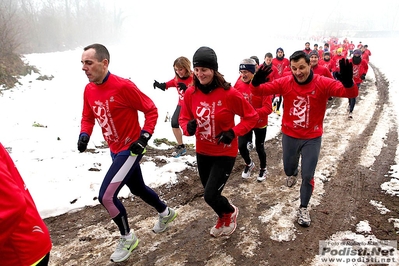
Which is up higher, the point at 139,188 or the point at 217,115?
the point at 217,115

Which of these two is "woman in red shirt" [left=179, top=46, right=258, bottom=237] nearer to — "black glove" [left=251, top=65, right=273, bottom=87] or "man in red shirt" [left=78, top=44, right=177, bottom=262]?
"man in red shirt" [left=78, top=44, right=177, bottom=262]

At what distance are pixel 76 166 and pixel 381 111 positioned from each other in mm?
10061

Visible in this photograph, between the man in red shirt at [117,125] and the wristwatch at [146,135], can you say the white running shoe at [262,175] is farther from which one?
the wristwatch at [146,135]

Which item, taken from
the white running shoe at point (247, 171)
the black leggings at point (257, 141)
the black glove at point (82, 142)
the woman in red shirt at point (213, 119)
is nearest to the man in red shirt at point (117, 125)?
the black glove at point (82, 142)

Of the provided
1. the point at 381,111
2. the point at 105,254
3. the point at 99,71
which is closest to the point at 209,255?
the point at 105,254

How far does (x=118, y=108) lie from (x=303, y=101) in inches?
94.7

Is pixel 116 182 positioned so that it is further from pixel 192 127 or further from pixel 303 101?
pixel 303 101

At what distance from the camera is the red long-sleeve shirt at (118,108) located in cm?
328

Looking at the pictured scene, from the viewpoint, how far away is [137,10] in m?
57.6

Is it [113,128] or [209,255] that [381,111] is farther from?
[113,128]

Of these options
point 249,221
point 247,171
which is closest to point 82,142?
point 249,221

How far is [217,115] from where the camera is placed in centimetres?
330

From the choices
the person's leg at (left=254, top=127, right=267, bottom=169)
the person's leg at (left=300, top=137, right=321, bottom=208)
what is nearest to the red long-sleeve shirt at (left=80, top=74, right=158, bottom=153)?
the person's leg at (left=300, top=137, right=321, bottom=208)

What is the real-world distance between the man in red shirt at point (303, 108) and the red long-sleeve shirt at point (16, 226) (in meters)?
3.04
